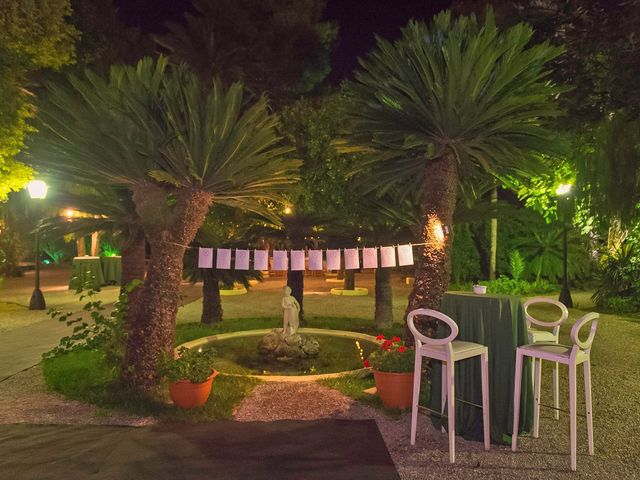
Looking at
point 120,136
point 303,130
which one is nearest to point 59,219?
point 120,136

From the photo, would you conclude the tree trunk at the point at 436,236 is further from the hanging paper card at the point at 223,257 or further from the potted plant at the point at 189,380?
the hanging paper card at the point at 223,257

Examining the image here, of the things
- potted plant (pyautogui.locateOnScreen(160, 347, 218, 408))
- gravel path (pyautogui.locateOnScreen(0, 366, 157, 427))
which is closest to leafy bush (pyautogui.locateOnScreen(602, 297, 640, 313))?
potted plant (pyautogui.locateOnScreen(160, 347, 218, 408))

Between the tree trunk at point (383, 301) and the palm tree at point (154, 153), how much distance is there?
6262 mm

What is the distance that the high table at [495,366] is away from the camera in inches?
Result: 197

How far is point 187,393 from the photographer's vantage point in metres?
5.96

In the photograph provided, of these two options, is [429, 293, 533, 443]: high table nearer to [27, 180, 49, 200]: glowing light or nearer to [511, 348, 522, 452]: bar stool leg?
[511, 348, 522, 452]: bar stool leg

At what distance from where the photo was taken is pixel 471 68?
21.3 ft

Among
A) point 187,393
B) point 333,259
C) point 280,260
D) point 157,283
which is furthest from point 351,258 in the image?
point 187,393

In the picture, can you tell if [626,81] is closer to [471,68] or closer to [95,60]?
[471,68]

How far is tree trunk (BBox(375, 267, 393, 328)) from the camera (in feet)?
40.5

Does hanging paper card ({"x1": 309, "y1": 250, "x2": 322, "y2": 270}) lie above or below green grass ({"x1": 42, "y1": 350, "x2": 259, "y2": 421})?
above

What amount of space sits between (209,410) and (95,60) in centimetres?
1304

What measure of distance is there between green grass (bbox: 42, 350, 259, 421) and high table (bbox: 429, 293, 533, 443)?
2725mm

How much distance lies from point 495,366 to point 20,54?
43.7ft
